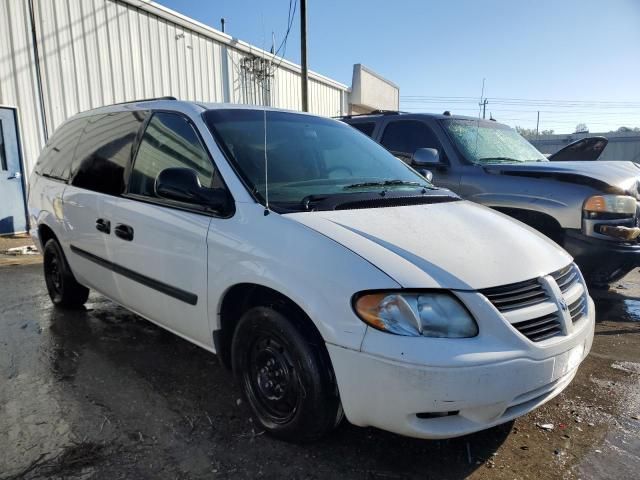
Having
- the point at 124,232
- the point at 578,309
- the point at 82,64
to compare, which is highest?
the point at 82,64

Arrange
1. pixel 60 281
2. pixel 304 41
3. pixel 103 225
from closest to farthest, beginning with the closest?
1. pixel 103 225
2. pixel 60 281
3. pixel 304 41

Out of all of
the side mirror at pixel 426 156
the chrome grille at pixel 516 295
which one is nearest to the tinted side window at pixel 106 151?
the chrome grille at pixel 516 295

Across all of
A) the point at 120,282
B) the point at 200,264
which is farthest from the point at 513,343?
the point at 120,282

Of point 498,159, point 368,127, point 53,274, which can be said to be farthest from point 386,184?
point 53,274

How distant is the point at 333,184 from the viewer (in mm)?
2977

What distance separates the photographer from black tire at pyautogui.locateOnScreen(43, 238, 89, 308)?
14.5 ft

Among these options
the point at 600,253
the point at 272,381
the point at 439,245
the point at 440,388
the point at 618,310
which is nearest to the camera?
the point at 440,388

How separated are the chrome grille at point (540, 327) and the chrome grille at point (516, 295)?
0.08m

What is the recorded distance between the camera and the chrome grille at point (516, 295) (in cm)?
211

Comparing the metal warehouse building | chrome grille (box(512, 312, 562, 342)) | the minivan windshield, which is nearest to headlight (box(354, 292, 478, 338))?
chrome grille (box(512, 312, 562, 342))

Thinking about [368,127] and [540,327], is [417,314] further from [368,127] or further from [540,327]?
[368,127]

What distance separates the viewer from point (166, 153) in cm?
320

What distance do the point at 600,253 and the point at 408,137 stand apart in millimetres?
2471

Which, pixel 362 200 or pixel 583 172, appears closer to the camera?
pixel 362 200
